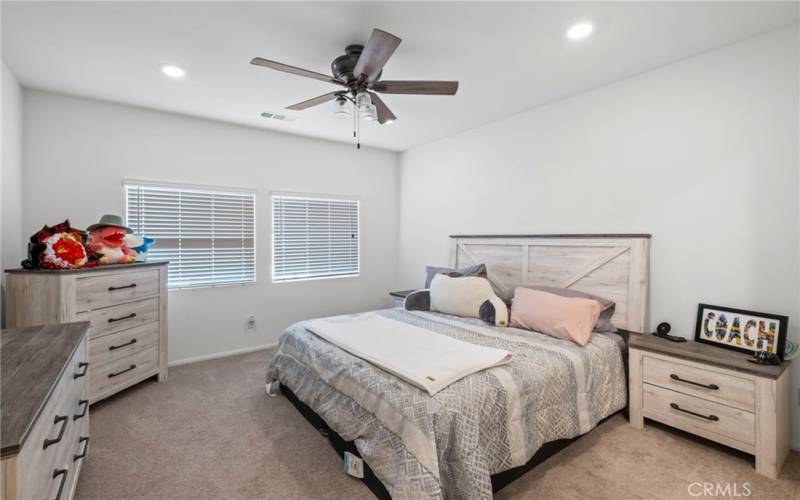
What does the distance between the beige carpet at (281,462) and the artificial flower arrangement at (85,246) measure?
44.8 inches

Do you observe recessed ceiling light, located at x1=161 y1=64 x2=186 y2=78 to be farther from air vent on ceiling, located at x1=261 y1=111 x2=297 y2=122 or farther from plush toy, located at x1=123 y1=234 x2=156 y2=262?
plush toy, located at x1=123 y1=234 x2=156 y2=262

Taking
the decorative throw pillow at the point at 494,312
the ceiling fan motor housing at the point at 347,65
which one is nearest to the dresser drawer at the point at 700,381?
the decorative throw pillow at the point at 494,312

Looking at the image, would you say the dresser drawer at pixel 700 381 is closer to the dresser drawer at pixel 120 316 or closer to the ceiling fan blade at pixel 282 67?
the ceiling fan blade at pixel 282 67

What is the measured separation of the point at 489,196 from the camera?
3.91m

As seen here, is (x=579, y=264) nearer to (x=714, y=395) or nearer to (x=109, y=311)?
(x=714, y=395)

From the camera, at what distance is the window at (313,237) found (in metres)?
4.27

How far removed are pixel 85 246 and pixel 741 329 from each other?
4.63 metres

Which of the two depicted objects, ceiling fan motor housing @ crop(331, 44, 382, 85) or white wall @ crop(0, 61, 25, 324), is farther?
white wall @ crop(0, 61, 25, 324)

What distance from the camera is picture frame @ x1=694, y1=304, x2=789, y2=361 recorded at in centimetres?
210

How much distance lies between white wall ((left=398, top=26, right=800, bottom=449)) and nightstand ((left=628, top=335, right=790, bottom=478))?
1.21 ft

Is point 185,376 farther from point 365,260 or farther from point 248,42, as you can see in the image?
point 248,42

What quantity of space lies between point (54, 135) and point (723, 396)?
530 centimetres

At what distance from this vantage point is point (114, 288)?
9.08ft

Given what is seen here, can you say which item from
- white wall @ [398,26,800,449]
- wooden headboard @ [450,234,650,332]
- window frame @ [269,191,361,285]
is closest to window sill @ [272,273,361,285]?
window frame @ [269,191,361,285]
